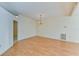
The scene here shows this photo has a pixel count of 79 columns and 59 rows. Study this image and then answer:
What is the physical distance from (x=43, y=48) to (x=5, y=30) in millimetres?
1367

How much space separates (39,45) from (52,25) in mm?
768

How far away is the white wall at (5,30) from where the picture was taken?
415cm

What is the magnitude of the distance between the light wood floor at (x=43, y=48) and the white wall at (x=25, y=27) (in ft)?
0.71

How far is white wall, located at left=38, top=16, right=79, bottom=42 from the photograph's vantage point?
4.14 meters

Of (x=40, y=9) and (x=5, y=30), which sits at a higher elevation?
(x=40, y=9)

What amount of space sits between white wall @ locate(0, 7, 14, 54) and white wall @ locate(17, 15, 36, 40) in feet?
1.03

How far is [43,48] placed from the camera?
4.27 m

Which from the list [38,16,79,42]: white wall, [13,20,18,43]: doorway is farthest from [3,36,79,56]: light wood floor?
[13,20,18,43]: doorway

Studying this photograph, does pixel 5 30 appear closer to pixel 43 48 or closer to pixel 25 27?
pixel 25 27

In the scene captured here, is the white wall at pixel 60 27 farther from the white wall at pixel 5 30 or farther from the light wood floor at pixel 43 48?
the white wall at pixel 5 30

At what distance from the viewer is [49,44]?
14.0ft

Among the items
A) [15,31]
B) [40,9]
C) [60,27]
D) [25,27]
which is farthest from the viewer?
[15,31]

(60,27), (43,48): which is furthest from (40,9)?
(43,48)

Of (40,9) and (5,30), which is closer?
(40,9)
